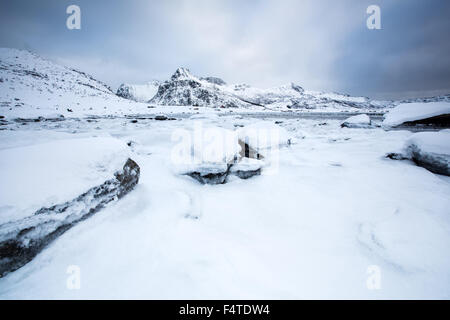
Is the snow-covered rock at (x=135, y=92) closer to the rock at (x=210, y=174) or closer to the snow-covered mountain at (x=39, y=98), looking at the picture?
the snow-covered mountain at (x=39, y=98)

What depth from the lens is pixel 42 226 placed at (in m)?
1.34

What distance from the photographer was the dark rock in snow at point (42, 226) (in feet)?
3.88

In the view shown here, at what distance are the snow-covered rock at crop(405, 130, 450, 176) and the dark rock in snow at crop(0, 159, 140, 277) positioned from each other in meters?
4.81

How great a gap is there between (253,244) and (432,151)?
144 inches

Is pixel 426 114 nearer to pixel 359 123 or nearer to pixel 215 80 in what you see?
pixel 359 123

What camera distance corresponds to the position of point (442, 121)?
8.79 m

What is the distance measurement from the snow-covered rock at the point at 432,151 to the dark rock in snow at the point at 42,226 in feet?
15.8

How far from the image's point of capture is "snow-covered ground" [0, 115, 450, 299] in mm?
1188

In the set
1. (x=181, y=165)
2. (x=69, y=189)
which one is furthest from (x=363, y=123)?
(x=69, y=189)

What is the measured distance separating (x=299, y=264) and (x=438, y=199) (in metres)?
2.20

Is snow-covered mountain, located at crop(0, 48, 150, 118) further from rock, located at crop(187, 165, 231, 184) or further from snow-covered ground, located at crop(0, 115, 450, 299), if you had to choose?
snow-covered ground, located at crop(0, 115, 450, 299)

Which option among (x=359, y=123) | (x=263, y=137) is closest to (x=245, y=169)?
(x=263, y=137)

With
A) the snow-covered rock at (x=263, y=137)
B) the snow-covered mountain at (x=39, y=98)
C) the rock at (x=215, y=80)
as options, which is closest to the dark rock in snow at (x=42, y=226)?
the snow-covered rock at (x=263, y=137)

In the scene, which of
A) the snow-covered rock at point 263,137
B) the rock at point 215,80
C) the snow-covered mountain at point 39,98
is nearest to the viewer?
the snow-covered rock at point 263,137
